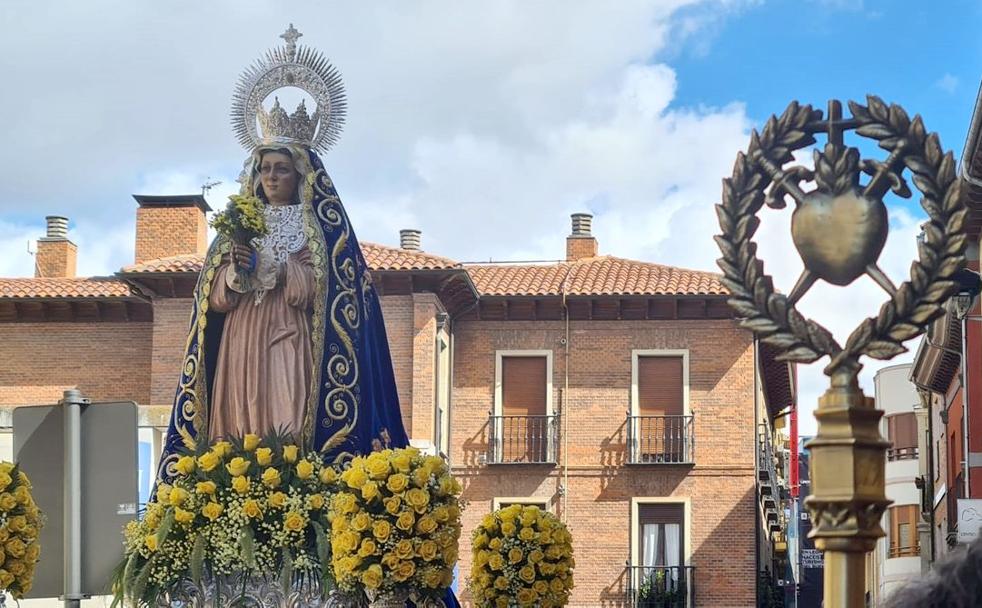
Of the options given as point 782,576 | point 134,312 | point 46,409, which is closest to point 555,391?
point 134,312

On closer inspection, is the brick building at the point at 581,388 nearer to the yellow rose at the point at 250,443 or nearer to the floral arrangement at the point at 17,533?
the yellow rose at the point at 250,443

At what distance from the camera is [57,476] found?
6117mm

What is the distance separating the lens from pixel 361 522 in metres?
9.43

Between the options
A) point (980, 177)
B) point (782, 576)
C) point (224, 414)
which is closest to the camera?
point (224, 414)

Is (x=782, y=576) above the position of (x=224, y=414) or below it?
below

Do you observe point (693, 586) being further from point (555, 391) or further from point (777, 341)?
point (777, 341)

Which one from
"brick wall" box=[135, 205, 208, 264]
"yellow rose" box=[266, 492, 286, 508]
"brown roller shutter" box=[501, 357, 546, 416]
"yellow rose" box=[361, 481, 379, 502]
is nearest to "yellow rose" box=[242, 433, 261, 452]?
"yellow rose" box=[266, 492, 286, 508]

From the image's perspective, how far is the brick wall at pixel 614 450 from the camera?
37906 millimetres

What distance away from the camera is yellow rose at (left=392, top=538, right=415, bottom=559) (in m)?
9.41

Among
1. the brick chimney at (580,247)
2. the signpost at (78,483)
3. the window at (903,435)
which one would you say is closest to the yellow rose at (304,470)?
the signpost at (78,483)

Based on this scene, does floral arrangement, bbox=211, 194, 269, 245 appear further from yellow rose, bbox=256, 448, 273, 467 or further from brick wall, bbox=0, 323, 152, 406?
brick wall, bbox=0, 323, 152, 406

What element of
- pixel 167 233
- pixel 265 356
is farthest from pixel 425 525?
pixel 167 233

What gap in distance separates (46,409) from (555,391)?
1300 inches

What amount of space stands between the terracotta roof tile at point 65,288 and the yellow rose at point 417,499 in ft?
96.7
